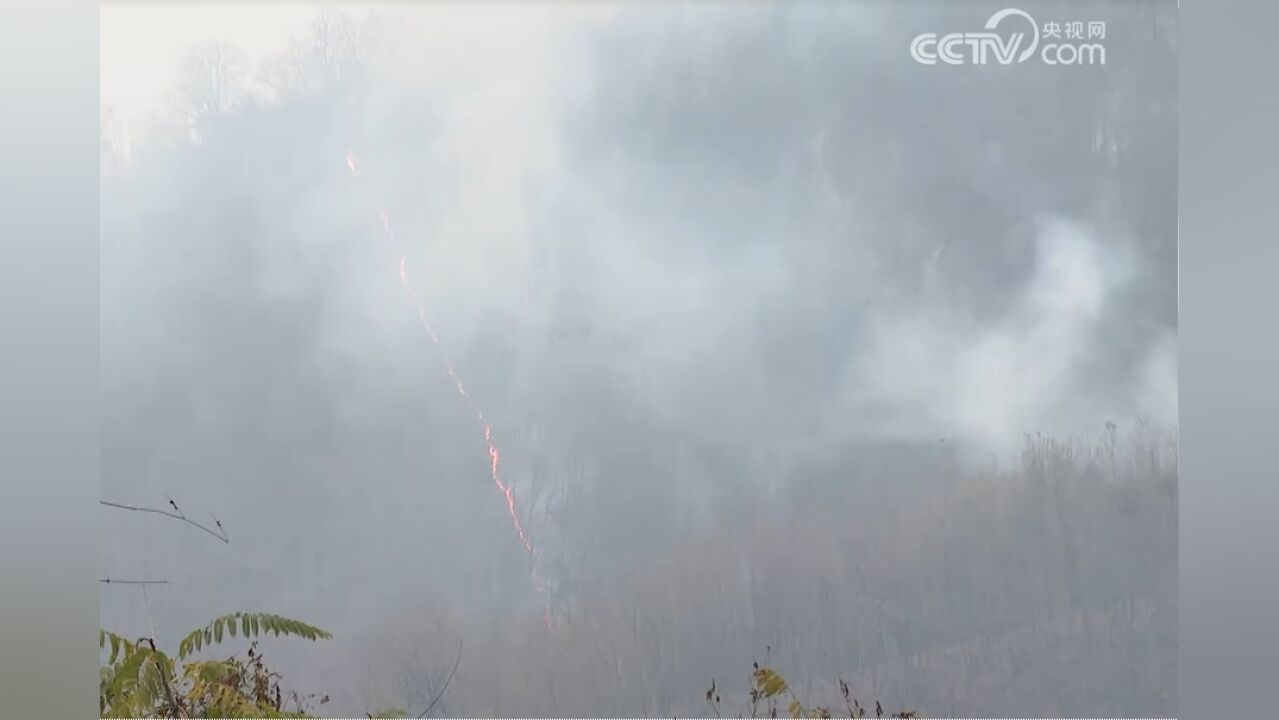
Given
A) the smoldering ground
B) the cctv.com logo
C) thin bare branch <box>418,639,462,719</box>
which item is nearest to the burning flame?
the smoldering ground

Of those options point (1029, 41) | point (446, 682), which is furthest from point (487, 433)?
point (1029, 41)

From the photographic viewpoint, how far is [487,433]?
3.21 m

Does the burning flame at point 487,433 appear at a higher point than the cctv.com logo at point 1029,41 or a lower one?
lower

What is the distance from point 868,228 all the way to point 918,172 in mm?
197

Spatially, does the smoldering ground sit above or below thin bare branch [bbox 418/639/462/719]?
above

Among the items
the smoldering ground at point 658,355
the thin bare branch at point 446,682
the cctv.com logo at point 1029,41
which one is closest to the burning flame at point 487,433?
the smoldering ground at point 658,355

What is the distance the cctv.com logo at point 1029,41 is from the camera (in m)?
3.15

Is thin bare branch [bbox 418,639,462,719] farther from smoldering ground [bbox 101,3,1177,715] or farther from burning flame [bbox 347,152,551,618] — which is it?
burning flame [bbox 347,152,551,618]

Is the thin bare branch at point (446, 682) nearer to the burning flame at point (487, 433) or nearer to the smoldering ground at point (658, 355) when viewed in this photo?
the smoldering ground at point (658, 355)

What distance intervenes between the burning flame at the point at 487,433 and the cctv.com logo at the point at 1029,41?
155 centimetres

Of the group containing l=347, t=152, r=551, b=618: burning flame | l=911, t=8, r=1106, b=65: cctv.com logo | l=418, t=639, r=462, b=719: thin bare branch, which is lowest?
l=418, t=639, r=462, b=719: thin bare branch

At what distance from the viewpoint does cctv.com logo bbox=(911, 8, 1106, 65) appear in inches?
124

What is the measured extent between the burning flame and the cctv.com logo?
155 centimetres

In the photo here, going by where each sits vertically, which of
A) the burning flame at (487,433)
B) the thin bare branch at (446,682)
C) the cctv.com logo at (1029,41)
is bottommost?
the thin bare branch at (446,682)
